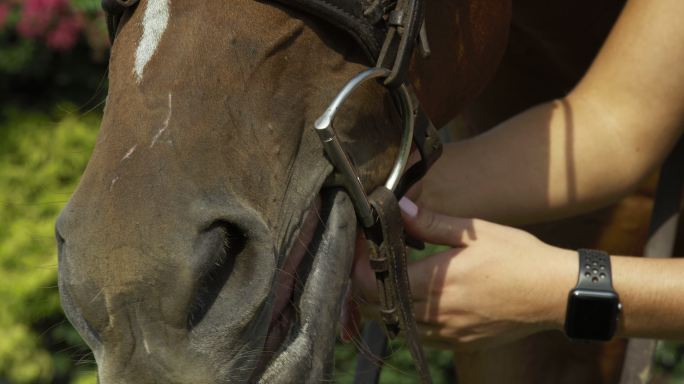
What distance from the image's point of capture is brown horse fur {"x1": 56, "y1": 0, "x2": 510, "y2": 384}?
1152mm

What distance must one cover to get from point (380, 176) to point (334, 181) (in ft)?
0.35

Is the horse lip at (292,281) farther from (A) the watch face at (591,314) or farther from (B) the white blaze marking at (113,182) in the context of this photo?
(A) the watch face at (591,314)

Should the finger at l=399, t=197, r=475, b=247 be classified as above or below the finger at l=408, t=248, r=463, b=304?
above

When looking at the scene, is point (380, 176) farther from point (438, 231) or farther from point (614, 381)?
point (614, 381)

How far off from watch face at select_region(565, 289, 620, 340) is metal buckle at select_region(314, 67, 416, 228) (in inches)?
13.5

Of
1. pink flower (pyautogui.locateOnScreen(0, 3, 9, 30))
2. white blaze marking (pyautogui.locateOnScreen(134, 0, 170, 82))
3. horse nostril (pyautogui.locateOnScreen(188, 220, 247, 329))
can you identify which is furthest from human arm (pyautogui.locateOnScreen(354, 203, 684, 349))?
pink flower (pyautogui.locateOnScreen(0, 3, 9, 30))

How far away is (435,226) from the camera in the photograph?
1.53 metres

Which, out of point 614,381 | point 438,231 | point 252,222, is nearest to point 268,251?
point 252,222

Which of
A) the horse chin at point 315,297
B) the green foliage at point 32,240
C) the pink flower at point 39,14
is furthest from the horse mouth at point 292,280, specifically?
the pink flower at point 39,14

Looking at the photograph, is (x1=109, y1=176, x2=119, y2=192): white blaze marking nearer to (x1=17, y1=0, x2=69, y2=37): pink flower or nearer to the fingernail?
the fingernail

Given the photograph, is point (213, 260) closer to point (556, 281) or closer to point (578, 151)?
point (556, 281)

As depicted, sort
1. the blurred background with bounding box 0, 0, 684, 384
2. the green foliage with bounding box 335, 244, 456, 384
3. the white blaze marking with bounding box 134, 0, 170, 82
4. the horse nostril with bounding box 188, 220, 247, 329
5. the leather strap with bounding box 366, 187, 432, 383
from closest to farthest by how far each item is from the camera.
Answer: the horse nostril with bounding box 188, 220, 247, 329 → the white blaze marking with bounding box 134, 0, 170, 82 → the leather strap with bounding box 366, 187, 432, 383 → the green foliage with bounding box 335, 244, 456, 384 → the blurred background with bounding box 0, 0, 684, 384

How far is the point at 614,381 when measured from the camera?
2.42 meters

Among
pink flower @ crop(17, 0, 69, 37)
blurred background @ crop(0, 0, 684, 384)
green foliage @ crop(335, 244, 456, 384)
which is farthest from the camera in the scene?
pink flower @ crop(17, 0, 69, 37)
